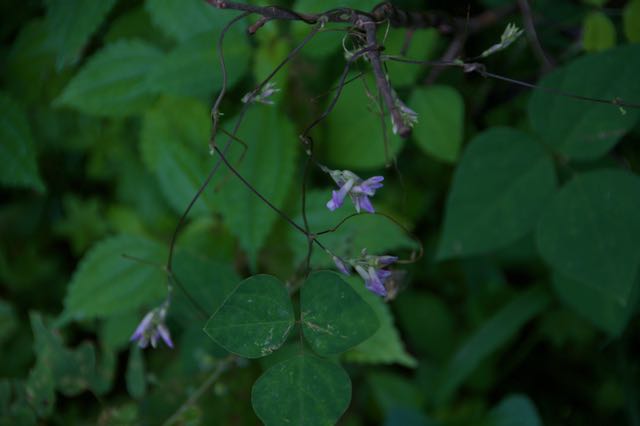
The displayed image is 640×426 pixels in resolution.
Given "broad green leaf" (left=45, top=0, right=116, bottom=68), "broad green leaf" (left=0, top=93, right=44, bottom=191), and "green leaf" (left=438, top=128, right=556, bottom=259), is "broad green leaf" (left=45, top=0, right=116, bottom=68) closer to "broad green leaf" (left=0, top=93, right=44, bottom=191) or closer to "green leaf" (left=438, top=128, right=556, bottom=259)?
"broad green leaf" (left=0, top=93, right=44, bottom=191)

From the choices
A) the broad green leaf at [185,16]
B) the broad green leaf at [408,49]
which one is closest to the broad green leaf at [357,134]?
the broad green leaf at [408,49]

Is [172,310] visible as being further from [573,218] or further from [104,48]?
[573,218]

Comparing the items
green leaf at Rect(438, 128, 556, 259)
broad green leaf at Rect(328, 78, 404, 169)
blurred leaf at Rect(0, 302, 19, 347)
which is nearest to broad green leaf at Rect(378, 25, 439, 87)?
broad green leaf at Rect(328, 78, 404, 169)

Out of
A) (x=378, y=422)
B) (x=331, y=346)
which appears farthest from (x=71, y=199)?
(x=331, y=346)

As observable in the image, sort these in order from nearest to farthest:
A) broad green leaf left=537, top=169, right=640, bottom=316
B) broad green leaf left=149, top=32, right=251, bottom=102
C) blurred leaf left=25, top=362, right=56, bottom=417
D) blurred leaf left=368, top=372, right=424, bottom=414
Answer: broad green leaf left=537, top=169, right=640, bottom=316 < blurred leaf left=25, top=362, right=56, bottom=417 < broad green leaf left=149, top=32, right=251, bottom=102 < blurred leaf left=368, top=372, right=424, bottom=414

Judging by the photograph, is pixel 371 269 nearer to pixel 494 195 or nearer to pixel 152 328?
pixel 152 328

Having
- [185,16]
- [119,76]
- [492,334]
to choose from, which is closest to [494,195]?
[492,334]
